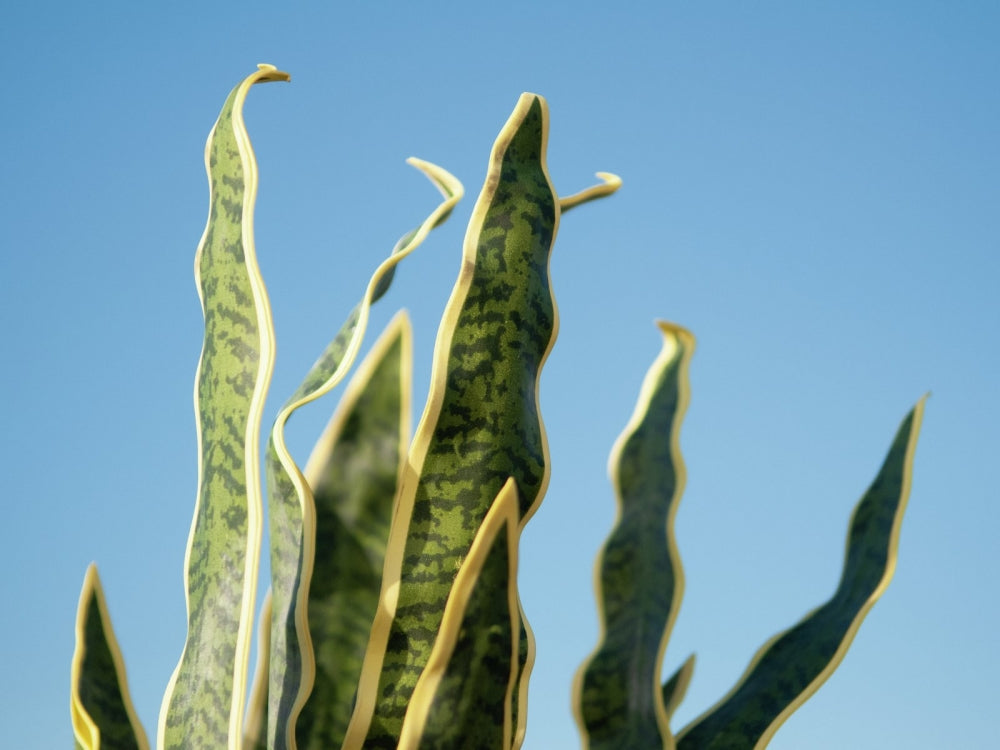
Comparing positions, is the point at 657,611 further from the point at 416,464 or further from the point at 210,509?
the point at 210,509

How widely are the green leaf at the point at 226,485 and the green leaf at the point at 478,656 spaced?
0.61 ft

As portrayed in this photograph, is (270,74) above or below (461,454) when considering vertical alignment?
above

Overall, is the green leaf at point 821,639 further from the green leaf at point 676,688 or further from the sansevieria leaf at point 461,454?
the sansevieria leaf at point 461,454

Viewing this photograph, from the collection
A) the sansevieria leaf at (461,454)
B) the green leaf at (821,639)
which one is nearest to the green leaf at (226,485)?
the sansevieria leaf at (461,454)

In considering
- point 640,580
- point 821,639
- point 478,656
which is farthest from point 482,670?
point 821,639

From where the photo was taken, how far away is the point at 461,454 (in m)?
0.77

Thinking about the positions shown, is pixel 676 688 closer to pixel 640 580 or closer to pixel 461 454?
pixel 640 580

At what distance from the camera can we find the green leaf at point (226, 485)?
0.82 meters

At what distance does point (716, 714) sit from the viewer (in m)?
0.93

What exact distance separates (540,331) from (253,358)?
23 centimetres

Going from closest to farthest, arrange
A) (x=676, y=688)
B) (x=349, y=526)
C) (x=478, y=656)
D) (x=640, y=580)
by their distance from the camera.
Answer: (x=478, y=656) → (x=349, y=526) → (x=640, y=580) → (x=676, y=688)

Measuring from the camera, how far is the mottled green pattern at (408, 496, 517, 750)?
0.65m

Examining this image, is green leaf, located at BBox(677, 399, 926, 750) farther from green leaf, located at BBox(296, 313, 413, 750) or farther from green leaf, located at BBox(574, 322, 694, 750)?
green leaf, located at BBox(296, 313, 413, 750)

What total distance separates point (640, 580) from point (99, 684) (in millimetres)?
423
